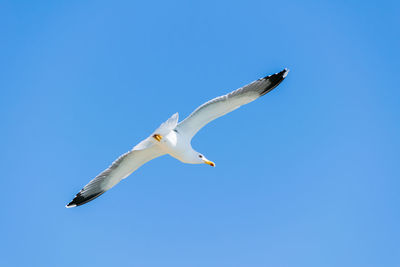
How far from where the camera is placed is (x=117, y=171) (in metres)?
9.77

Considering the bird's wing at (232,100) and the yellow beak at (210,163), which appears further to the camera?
the yellow beak at (210,163)

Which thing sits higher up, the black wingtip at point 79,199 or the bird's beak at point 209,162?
the black wingtip at point 79,199

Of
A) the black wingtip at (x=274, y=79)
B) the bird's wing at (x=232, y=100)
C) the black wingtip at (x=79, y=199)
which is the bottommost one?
the black wingtip at (x=79, y=199)

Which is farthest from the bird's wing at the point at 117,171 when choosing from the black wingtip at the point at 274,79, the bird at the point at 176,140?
the black wingtip at the point at 274,79

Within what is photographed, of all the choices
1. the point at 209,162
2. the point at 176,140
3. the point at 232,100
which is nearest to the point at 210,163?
the point at 209,162

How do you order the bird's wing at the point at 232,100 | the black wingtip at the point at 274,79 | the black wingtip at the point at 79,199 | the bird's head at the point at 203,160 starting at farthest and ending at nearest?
the black wingtip at the point at 79,199, the bird's head at the point at 203,160, the black wingtip at the point at 274,79, the bird's wing at the point at 232,100

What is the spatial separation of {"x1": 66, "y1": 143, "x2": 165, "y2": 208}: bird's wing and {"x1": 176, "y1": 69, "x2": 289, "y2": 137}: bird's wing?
1.00 metres

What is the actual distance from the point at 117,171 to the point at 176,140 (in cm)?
133

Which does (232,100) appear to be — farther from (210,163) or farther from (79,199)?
(79,199)

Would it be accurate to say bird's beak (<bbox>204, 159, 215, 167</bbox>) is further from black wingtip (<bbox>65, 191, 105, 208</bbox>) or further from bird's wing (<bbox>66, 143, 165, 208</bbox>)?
black wingtip (<bbox>65, 191, 105, 208</bbox>)

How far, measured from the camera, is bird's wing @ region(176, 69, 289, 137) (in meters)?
8.74

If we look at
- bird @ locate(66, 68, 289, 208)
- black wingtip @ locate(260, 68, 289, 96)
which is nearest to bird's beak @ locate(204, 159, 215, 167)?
bird @ locate(66, 68, 289, 208)

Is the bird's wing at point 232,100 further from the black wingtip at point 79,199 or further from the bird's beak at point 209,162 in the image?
the black wingtip at point 79,199

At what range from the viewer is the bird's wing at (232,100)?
874 cm
